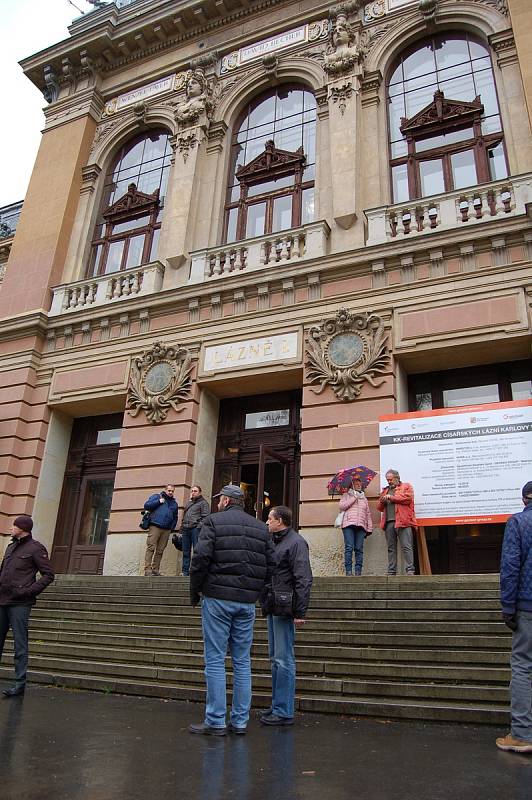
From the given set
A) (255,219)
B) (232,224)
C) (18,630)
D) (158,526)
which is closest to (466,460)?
(158,526)

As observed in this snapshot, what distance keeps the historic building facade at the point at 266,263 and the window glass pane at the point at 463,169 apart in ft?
0.16

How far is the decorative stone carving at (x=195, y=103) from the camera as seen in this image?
18.1 m

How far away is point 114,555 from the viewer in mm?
14148

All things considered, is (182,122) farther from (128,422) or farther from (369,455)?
(369,455)

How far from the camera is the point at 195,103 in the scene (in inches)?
717

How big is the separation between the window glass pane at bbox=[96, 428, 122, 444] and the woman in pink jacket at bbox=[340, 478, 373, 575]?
7466 mm

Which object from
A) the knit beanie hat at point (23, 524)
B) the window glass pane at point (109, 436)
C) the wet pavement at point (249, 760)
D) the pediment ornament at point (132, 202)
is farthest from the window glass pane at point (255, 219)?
the wet pavement at point (249, 760)

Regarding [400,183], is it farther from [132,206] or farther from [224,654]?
[224,654]

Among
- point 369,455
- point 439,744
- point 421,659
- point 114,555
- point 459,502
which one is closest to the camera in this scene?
point 439,744

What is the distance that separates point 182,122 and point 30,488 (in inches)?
441

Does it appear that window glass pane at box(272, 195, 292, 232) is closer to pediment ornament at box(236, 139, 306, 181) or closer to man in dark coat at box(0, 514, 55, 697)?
pediment ornament at box(236, 139, 306, 181)

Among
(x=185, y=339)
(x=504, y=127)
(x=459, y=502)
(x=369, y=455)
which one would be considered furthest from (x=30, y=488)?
(x=504, y=127)

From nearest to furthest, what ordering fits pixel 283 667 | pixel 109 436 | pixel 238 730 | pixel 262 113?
pixel 238 730 → pixel 283 667 → pixel 109 436 → pixel 262 113

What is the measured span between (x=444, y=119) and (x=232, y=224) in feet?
19.4
